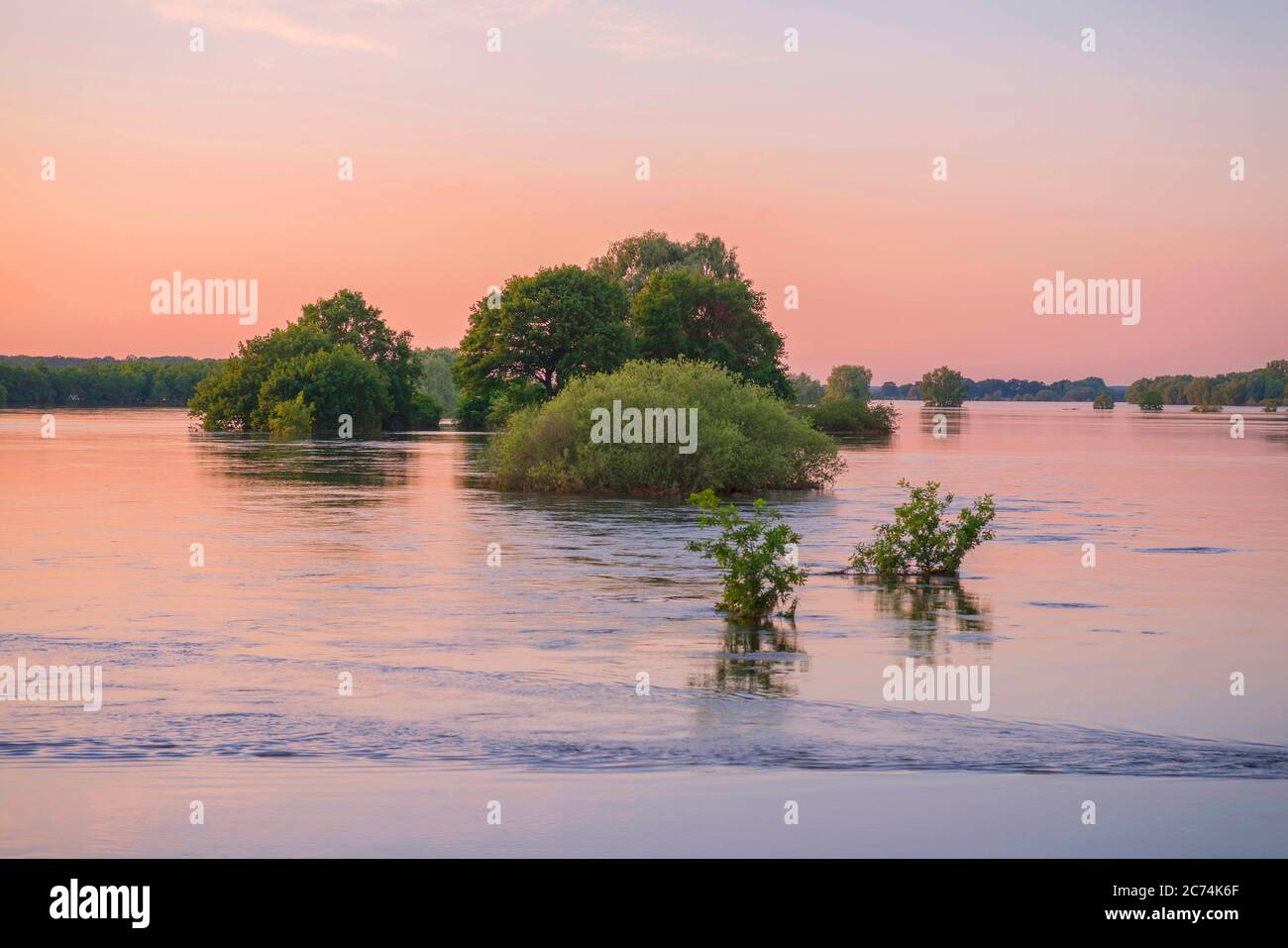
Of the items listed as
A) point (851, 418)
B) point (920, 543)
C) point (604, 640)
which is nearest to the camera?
point (604, 640)

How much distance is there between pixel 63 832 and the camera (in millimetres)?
9820

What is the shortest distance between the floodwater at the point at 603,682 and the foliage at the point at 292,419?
80705 millimetres

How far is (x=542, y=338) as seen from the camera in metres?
96.6

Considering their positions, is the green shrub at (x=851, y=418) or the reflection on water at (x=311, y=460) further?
the green shrub at (x=851, y=418)

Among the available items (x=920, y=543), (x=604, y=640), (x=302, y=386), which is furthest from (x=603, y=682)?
(x=302, y=386)

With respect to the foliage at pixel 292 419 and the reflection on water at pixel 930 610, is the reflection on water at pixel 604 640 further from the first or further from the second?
the foliage at pixel 292 419

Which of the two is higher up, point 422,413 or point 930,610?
point 422,413

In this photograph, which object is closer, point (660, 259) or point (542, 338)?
point (542, 338)

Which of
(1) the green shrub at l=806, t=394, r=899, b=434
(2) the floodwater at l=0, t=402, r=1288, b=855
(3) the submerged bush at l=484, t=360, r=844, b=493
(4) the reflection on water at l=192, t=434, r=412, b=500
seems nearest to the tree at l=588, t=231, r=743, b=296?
(1) the green shrub at l=806, t=394, r=899, b=434

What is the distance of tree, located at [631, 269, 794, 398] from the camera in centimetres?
10444

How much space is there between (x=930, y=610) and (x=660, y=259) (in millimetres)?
109983

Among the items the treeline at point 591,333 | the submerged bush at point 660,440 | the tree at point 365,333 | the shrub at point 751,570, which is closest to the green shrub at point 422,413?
the tree at point 365,333

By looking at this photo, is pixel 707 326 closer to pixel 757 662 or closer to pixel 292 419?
pixel 292 419

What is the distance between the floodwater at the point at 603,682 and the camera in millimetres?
10547
